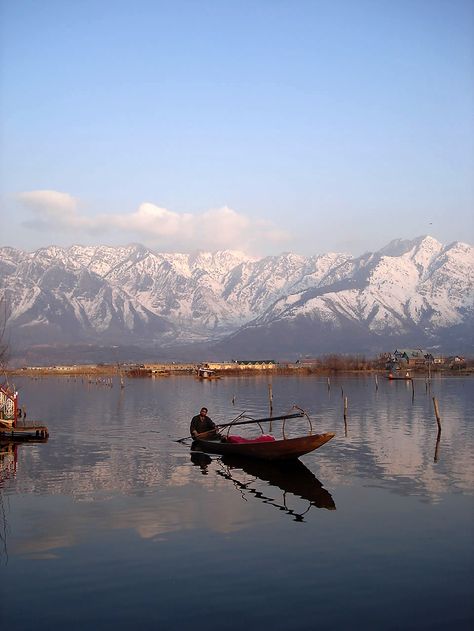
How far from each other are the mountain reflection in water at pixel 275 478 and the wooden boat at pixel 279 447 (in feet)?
1.44

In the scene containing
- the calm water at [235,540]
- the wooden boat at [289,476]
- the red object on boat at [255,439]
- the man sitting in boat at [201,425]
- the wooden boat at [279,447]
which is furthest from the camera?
the man sitting in boat at [201,425]

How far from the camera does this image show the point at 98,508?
28.4m

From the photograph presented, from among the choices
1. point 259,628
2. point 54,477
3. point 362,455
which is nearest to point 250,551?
point 259,628

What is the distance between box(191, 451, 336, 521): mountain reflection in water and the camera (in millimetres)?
29438

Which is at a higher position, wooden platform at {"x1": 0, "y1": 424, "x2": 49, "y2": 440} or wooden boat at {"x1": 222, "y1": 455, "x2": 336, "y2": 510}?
wooden platform at {"x1": 0, "y1": 424, "x2": 49, "y2": 440}

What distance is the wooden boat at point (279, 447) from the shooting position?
3838cm

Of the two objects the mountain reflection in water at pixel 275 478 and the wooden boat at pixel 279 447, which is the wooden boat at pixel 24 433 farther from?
the wooden boat at pixel 279 447

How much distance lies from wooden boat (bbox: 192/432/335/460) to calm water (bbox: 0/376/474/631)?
0.89m

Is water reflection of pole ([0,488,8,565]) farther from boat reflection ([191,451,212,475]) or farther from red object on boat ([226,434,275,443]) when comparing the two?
red object on boat ([226,434,275,443])

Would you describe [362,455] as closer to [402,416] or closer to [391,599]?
[391,599]

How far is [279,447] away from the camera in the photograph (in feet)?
127

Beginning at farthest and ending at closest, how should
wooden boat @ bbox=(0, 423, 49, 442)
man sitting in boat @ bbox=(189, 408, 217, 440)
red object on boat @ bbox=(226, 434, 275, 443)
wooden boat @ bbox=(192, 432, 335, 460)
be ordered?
wooden boat @ bbox=(0, 423, 49, 442) < man sitting in boat @ bbox=(189, 408, 217, 440) < red object on boat @ bbox=(226, 434, 275, 443) < wooden boat @ bbox=(192, 432, 335, 460)

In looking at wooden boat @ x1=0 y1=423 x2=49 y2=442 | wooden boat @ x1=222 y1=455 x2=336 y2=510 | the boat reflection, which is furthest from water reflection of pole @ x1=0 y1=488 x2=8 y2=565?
wooden boat @ x1=0 y1=423 x2=49 y2=442

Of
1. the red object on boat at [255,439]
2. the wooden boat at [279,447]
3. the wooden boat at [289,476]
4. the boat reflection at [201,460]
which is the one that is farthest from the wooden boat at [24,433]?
the wooden boat at [279,447]
